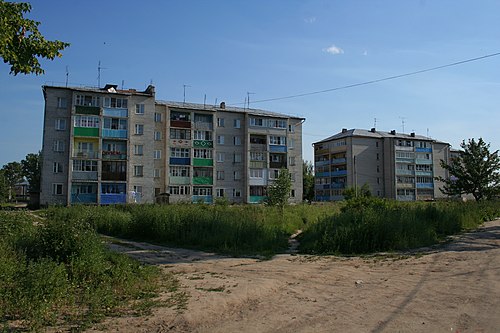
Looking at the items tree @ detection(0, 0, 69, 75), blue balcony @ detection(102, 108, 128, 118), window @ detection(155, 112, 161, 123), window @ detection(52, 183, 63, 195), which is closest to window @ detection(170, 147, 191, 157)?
window @ detection(155, 112, 161, 123)

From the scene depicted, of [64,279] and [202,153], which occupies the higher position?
[202,153]

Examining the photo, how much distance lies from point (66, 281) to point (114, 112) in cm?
4518

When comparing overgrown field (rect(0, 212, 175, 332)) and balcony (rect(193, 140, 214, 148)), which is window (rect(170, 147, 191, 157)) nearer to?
balcony (rect(193, 140, 214, 148))

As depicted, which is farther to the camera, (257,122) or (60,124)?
(257,122)

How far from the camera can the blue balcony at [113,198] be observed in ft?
157

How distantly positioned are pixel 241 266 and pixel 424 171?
78.2 m

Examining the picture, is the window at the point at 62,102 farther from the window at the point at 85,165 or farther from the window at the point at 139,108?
the window at the point at 139,108

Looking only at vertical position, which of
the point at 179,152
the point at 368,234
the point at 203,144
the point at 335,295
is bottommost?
the point at 335,295

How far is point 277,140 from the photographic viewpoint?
2418 inches

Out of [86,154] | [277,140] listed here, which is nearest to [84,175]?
[86,154]

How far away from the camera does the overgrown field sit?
6.38 m

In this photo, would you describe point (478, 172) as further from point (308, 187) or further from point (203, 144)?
point (308, 187)

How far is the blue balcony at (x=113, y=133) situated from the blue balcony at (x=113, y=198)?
704 centimetres

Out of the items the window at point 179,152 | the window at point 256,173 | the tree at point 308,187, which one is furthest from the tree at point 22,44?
the tree at point 308,187
